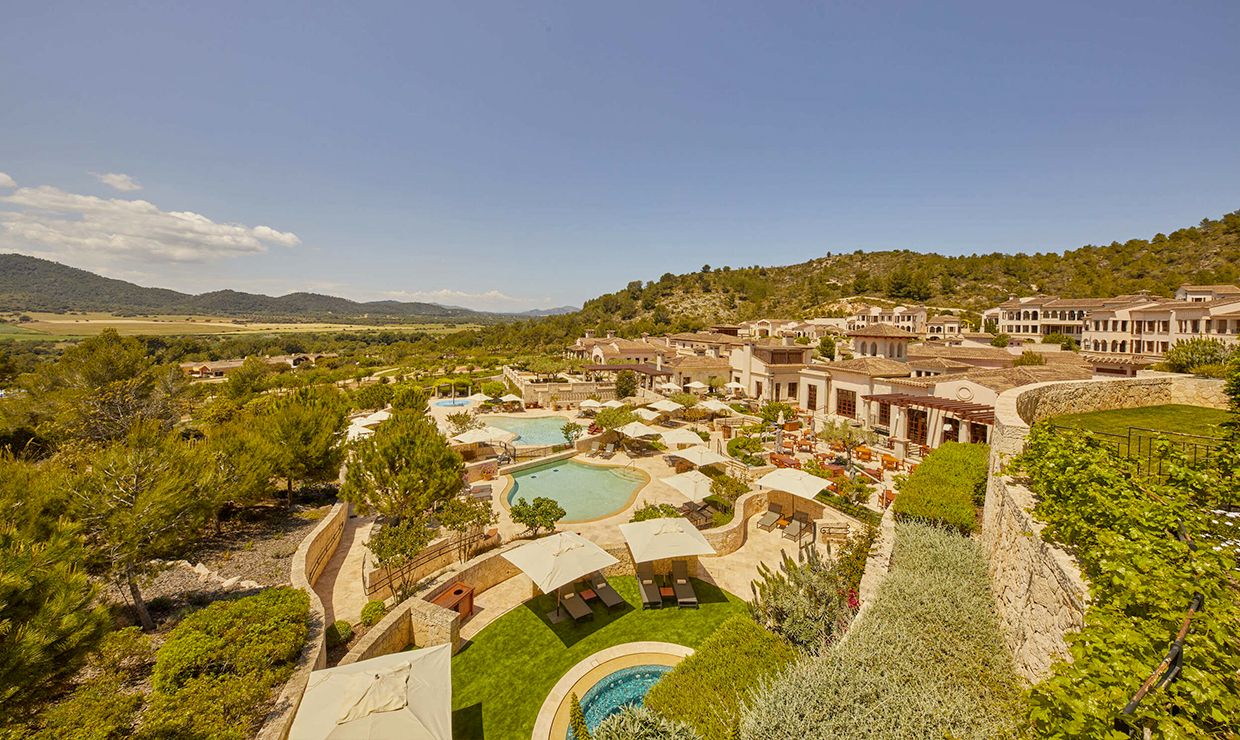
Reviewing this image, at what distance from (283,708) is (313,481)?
1255 centimetres

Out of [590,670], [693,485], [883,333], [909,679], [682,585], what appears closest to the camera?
[909,679]

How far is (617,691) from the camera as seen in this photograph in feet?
31.2

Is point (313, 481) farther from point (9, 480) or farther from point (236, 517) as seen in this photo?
point (9, 480)

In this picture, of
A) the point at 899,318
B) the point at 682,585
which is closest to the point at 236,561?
the point at 682,585

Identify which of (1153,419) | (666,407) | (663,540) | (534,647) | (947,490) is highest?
(1153,419)

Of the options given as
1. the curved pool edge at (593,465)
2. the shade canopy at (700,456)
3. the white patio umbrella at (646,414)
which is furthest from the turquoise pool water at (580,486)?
the white patio umbrella at (646,414)

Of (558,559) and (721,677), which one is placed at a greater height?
(558,559)

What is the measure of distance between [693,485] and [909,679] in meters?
11.0

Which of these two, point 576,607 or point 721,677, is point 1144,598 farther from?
point 576,607

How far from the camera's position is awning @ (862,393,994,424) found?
20.4 meters

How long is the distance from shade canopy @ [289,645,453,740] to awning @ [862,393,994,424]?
75.3ft

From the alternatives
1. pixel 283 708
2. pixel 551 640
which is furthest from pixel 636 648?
pixel 283 708

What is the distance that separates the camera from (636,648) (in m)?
10.6

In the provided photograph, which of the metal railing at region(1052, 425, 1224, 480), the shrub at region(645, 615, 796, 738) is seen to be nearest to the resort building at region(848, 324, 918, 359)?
the metal railing at region(1052, 425, 1224, 480)
